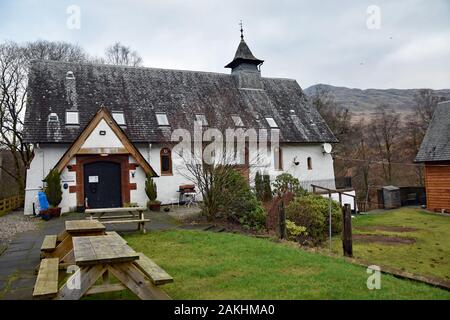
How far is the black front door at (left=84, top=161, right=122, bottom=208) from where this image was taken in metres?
18.7

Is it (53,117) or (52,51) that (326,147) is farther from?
(52,51)

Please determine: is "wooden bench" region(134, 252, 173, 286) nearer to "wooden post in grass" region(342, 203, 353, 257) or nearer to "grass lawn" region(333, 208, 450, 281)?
"grass lawn" region(333, 208, 450, 281)

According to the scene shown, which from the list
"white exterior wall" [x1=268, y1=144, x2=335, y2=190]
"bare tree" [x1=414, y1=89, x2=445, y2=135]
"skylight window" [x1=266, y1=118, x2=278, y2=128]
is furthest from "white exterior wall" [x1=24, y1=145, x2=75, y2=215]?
"bare tree" [x1=414, y1=89, x2=445, y2=135]

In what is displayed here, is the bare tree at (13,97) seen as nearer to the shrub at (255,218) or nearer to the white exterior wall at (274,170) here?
the white exterior wall at (274,170)

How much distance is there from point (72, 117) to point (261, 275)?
53.3 ft

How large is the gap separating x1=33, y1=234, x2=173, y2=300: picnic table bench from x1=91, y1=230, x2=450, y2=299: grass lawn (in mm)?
702

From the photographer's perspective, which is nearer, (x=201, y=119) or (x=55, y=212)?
(x=55, y=212)

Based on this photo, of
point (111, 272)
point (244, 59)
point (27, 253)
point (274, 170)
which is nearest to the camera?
point (111, 272)

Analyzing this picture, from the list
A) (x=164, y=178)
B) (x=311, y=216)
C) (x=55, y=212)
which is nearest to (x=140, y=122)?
(x=164, y=178)

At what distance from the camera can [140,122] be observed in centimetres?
2088

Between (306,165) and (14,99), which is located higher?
(14,99)

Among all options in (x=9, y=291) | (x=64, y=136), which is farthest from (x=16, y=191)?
(x=9, y=291)

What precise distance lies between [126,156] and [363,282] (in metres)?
14.7

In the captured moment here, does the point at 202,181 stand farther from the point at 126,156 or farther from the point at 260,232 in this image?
the point at 126,156
